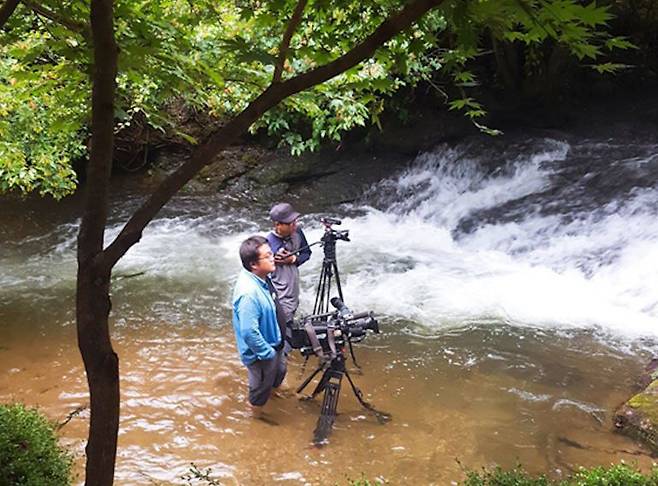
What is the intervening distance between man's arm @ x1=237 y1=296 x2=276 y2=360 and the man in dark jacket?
54 centimetres

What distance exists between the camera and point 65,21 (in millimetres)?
2365

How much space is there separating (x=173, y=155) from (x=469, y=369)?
341 inches

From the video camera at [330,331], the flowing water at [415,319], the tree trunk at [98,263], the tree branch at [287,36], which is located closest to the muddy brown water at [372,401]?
the flowing water at [415,319]

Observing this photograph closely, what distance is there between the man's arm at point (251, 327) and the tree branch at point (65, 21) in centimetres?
227

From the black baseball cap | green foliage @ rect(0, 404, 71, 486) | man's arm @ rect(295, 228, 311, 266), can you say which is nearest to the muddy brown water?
green foliage @ rect(0, 404, 71, 486)

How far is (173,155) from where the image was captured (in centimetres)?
1234

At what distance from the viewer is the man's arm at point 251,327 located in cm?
424

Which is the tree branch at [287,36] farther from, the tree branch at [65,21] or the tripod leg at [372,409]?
the tripod leg at [372,409]

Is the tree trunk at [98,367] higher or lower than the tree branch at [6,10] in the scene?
lower

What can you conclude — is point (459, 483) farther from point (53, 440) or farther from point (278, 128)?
point (278, 128)

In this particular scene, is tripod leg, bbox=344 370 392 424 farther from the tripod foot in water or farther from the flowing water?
the tripod foot in water

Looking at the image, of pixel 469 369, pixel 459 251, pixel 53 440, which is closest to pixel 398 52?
pixel 53 440

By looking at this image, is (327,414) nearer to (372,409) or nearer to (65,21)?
(372,409)

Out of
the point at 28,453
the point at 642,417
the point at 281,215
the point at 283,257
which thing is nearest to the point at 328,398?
the point at 283,257
